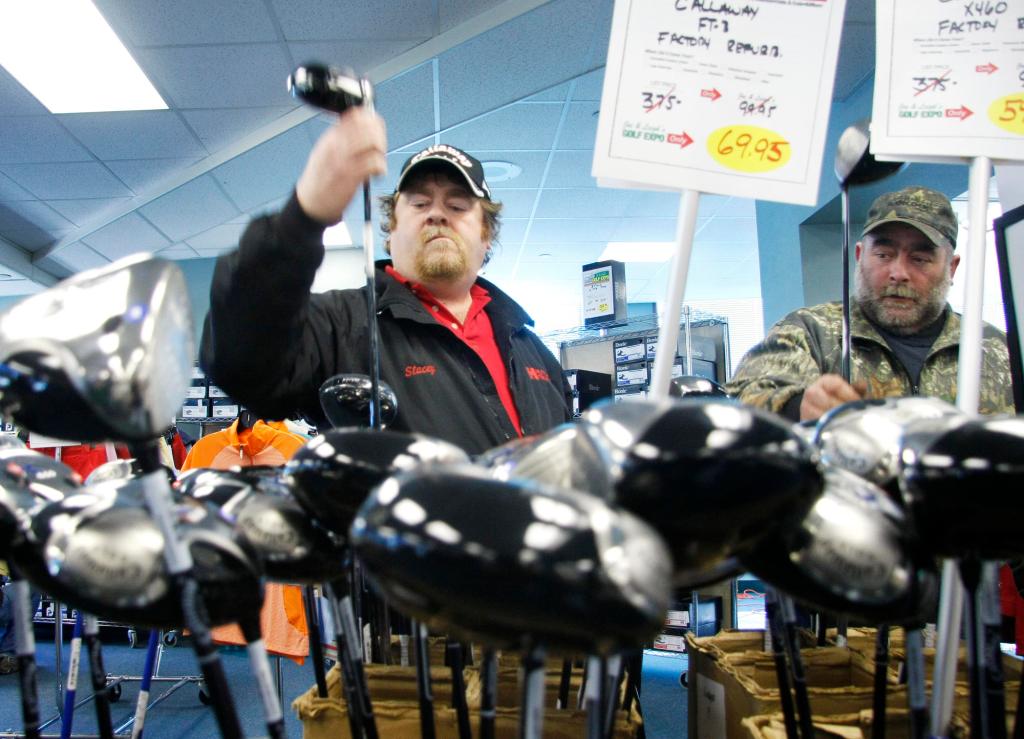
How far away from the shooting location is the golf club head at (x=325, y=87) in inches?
27.9

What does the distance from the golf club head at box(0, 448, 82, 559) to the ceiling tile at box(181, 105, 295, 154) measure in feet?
13.0

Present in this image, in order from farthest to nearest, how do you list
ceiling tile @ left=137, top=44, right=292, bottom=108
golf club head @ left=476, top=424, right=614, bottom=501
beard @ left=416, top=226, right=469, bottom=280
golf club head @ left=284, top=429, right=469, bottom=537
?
1. ceiling tile @ left=137, top=44, right=292, bottom=108
2. beard @ left=416, top=226, right=469, bottom=280
3. golf club head @ left=284, top=429, right=469, bottom=537
4. golf club head @ left=476, top=424, right=614, bottom=501

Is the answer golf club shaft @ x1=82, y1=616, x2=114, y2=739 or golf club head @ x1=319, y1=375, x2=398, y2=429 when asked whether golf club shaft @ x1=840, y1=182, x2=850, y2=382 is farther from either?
golf club shaft @ x1=82, y1=616, x2=114, y2=739

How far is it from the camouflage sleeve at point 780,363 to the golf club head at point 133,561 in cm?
111

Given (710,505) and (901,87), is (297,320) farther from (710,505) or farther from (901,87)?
(901,87)

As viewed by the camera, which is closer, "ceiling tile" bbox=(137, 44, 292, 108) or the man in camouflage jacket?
the man in camouflage jacket

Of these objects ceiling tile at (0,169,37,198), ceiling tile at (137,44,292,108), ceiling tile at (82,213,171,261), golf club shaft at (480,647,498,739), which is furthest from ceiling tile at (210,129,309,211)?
golf club shaft at (480,647,498,739)

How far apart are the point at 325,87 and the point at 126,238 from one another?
6.15 metres

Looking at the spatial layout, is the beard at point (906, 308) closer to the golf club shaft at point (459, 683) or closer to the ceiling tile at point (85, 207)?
the golf club shaft at point (459, 683)

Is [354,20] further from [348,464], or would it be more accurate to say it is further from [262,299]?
[348,464]

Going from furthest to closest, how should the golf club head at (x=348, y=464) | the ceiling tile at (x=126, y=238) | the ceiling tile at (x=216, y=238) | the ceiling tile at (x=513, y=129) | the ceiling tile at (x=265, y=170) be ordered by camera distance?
the ceiling tile at (x=216, y=238)
the ceiling tile at (x=126, y=238)
the ceiling tile at (x=265, y=170)
the ceiling tile at (x=513, y=129)
the golf club head at (x=348, y=464)

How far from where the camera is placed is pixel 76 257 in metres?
6.52

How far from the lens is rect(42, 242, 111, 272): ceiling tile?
6.24 metres

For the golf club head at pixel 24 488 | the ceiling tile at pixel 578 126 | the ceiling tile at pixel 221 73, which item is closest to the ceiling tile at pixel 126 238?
the ceiling tile at pixel 221 73
